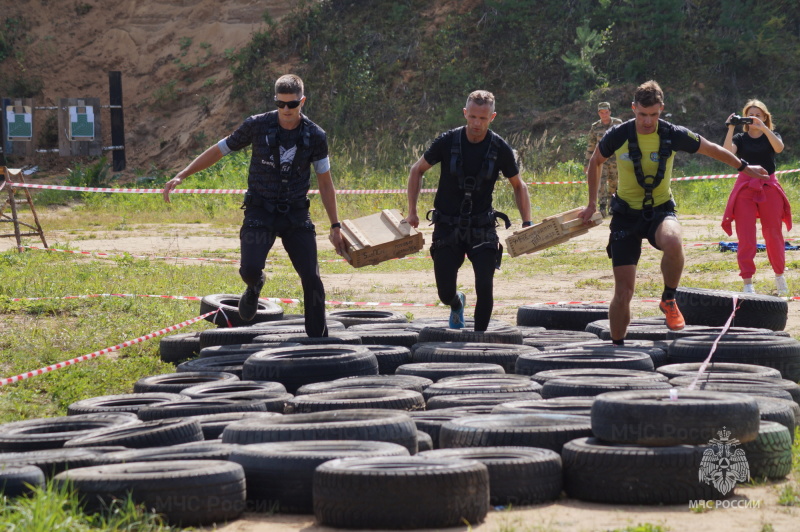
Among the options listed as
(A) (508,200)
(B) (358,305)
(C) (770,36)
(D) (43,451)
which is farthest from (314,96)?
(D) (43,451)

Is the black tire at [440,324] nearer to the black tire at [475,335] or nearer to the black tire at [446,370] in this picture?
the black tire at [475,335]

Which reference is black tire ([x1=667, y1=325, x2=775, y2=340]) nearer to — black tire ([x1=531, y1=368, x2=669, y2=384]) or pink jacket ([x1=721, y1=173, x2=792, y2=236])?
black tire ([x1=531, y1=368, x2=669, y2=384])

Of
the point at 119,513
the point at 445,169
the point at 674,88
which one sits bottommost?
the point at 119,513

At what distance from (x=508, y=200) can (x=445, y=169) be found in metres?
17.9

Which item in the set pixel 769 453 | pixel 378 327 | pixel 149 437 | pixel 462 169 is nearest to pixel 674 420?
pixel 769 453

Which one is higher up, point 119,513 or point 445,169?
point 445,169

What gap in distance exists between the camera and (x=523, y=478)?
17.0 feet

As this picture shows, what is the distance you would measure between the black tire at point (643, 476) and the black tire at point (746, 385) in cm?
159

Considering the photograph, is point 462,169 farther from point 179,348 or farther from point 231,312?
point 231,312

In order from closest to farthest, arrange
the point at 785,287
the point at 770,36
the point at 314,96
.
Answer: the point at 785,287, the point at 770,36, the point at 314,96

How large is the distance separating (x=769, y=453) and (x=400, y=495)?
6.63ft

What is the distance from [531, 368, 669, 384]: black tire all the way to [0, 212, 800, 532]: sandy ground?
1710mm

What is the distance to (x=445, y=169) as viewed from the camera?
8852 mm

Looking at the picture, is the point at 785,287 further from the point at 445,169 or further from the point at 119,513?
the point at 119,513
